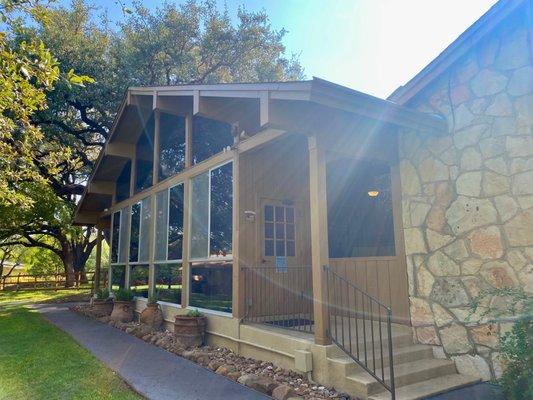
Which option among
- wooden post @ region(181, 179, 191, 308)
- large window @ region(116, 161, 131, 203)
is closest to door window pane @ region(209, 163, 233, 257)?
wooden post @ region(181, 179, 191, 308)

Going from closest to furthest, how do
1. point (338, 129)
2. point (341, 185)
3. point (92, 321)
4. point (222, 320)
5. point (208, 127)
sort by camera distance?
point (338, 129), point (222, 320), point (341, 185), point (208, 127), point (92, 321)

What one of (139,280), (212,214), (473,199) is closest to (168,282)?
(139,280)

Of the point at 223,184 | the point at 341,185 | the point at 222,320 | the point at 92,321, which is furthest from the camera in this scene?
the point at 92,321

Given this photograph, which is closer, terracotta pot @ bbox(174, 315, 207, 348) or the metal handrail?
the metal handrail

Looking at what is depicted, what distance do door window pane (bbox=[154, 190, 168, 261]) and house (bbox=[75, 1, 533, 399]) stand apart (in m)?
Answer: 0.17

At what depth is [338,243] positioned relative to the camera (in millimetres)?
6152

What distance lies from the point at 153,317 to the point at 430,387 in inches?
199

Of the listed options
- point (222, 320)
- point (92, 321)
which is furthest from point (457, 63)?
point (92, 321)

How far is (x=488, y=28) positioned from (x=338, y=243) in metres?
3.45

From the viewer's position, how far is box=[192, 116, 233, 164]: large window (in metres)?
7.63

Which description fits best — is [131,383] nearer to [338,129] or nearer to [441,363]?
[441,363]

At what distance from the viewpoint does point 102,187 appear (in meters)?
11.0

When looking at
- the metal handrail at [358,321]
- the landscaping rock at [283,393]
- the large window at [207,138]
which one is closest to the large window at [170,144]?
the large window at [207,138]

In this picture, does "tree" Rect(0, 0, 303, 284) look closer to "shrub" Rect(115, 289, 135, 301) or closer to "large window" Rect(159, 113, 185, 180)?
"large window" Rect(159, 113, 185, 180)
